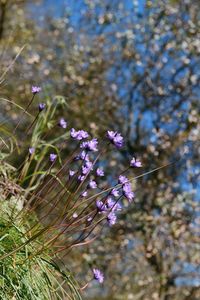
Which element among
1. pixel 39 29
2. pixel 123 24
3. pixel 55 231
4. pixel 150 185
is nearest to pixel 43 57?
pixel 39 29

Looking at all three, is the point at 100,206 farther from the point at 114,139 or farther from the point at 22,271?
the point at 22,271

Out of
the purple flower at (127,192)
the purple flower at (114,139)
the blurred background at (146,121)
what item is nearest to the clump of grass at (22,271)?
the purple flower at (127,192)

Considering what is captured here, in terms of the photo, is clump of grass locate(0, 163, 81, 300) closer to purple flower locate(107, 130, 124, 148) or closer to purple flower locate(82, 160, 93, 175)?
purple flower locate(82, 160, 93, 175)

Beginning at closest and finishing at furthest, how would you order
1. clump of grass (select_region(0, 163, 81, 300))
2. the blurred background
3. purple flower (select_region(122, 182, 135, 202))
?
clump of grass (select_region(0, 163, 81, 300)), purple flower (select_region(122, 182, 135, 202)), the blurred background

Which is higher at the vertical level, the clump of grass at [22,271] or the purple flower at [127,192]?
the purple flower at [127,192]

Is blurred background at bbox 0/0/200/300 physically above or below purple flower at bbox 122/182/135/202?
above

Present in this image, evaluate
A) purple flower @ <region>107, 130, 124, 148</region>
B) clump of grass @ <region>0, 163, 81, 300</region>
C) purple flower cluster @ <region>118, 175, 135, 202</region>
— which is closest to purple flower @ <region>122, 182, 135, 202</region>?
purple flower cluster @ <region>118, 175, 135, 202</region>

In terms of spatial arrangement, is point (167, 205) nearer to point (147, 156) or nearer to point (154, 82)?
point (147, 156)

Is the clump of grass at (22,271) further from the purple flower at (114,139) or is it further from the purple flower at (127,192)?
the purple flower at (114,139)
